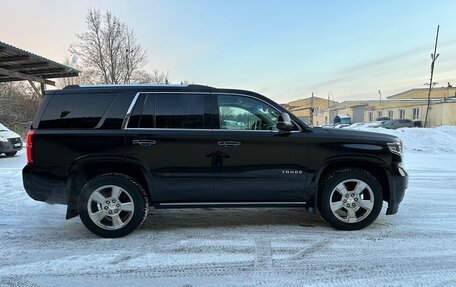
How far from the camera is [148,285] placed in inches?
130

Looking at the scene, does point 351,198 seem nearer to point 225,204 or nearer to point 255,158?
point 255,158

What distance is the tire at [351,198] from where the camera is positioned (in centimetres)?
470

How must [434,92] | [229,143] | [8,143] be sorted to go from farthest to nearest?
[434,92], [8,143], [229,143]

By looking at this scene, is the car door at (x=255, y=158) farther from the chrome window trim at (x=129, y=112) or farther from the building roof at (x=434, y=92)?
the building roof at (x=434, y=92)

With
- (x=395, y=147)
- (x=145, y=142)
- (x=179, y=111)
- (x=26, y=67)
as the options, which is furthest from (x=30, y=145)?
(x=26, y=67)

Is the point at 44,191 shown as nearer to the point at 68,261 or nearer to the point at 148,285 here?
the point at 68,261

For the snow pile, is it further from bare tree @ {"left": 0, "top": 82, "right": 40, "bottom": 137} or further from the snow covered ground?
bare tree @ {"left": 0, "top": 82, "right": 40, "bottom": 137}

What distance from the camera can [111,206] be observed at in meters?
4.51

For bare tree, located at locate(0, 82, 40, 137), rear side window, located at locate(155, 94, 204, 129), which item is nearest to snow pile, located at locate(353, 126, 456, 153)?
rear side window, located at locate(155, 94, 204, 129)

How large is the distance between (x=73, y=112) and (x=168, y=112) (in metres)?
1.20

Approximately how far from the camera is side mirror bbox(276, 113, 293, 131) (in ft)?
14.9

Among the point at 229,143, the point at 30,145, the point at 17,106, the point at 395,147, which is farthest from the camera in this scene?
the point at 17,106

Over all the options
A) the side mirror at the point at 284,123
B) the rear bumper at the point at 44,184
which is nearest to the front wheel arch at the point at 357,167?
the side mirror at the point at 284,123

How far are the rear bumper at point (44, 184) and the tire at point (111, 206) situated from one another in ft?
0.94
